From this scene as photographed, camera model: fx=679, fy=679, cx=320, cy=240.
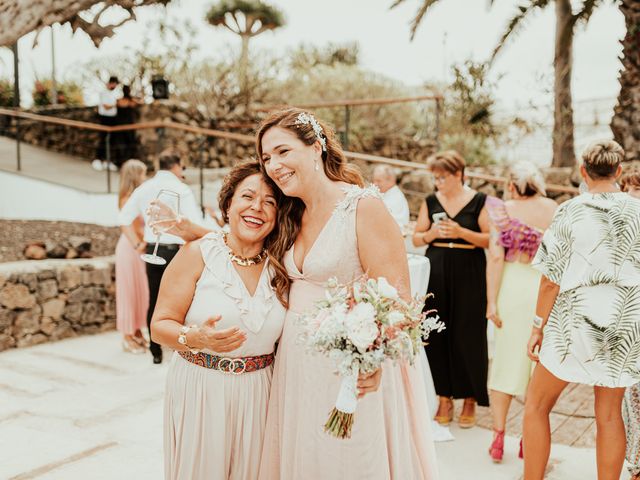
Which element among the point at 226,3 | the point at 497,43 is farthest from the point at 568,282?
the point at 226,3

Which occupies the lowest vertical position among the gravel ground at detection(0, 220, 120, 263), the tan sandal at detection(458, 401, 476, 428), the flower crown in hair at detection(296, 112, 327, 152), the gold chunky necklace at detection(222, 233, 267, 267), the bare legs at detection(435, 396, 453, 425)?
the tan sandal at detection(458, 401, 476, 428)

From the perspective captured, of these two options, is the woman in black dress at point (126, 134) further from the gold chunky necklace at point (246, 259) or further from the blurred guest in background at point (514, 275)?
the gold chunky necklace at point (246, 259)

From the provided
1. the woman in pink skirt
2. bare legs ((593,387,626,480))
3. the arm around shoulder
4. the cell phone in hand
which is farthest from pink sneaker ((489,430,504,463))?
the woman in pink skirt

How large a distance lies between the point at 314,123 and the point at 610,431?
6.72 feet

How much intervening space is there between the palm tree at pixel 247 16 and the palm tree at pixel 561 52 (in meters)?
19.1

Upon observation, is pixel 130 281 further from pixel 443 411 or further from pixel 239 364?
pixel 239 364

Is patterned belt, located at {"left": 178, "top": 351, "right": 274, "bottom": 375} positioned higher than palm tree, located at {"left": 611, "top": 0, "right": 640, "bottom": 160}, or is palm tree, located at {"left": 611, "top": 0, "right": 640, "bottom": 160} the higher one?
palm tree, located at {"left": 611, "top": 0, "right": 640, "bottom": 160}

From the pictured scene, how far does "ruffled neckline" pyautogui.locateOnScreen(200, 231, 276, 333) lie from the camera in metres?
2.57

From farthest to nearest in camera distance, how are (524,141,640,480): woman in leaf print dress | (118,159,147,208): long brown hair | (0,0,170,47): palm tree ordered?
(118,159,147,208): long brown hair
(0,0,170,47): palm tree
(524,141,640,480): woman in leaf print dress

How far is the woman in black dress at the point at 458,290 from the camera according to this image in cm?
452

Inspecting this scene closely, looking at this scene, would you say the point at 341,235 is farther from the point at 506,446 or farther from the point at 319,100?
the point at 319,100

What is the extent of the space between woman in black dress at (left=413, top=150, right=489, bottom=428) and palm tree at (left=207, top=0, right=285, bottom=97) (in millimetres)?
26369

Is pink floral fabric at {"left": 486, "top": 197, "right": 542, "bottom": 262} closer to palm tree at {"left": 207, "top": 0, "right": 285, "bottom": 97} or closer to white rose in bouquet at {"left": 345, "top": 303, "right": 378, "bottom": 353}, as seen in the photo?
white rose in bouquet at {"left": 345, "top": 303, "right": 378, "bottom": 353}

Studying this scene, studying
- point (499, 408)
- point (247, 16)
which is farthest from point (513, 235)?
point (247, 16)
